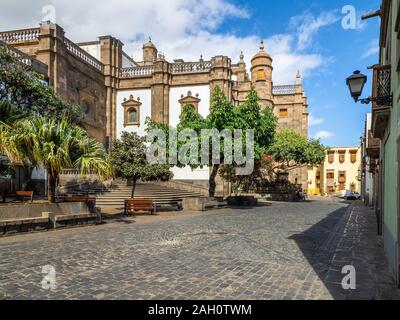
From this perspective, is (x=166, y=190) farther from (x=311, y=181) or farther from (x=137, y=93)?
(x=311, y=181)

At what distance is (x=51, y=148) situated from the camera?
10289 mm

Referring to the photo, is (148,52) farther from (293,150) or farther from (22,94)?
(22,94)

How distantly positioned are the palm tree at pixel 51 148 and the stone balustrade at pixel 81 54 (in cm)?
1792

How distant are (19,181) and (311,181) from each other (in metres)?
54.5

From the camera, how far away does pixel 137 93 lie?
109 feet

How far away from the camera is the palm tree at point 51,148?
9852 millimetres

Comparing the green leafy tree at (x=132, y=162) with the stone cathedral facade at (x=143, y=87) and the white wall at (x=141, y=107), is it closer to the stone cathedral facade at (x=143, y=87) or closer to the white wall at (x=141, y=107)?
the stone cathedral facade at (x=143, y=87)

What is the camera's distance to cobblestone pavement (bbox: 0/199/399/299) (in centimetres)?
470

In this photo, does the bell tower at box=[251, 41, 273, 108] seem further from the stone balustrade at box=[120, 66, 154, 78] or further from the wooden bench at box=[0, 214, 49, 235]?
the wooden bench at box=[0, 214, 49, 235]

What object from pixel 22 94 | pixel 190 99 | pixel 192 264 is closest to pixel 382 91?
pixel 192 264

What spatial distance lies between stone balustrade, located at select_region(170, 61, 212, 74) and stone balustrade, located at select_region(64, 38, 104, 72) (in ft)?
24.9

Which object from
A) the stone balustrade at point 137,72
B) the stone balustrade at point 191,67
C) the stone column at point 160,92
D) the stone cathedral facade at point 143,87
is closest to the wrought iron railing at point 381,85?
the stone cathedral facade at point 143,87

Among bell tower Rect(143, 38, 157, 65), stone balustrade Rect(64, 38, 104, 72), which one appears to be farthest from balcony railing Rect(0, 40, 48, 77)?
bell tower Rect(143, 38, 157, 65)
